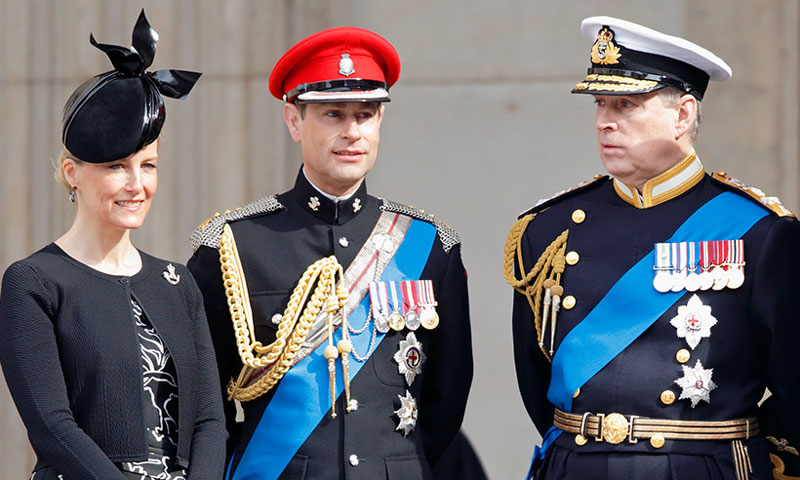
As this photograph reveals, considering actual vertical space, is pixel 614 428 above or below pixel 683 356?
below

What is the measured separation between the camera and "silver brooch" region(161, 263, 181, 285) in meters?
3.04

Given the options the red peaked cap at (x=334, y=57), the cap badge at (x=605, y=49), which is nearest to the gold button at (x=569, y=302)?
the cap badge at (x=605, y=49)

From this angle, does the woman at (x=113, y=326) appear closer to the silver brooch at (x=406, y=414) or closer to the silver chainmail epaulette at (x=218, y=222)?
the silver chainmail epaulette at (x=218, y=222)

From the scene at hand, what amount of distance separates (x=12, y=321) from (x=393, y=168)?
2747mm

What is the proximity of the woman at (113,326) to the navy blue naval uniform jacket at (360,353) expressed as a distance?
0.32 m

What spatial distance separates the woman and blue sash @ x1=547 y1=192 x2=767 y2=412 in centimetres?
88

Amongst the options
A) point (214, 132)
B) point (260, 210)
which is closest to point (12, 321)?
point (260, 210)

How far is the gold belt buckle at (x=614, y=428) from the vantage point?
3.16 m

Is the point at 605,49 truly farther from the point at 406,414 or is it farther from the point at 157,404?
the point at 157,404

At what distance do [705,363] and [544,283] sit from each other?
47cm

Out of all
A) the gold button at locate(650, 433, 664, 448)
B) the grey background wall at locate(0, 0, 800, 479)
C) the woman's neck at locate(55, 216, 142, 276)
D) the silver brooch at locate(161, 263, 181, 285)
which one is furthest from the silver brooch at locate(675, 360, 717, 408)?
the grey background wall at locate(0, 0, 800, 479)

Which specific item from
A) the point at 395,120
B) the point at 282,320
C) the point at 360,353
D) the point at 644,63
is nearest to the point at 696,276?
the point at 644,63

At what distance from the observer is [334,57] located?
350 centimetres

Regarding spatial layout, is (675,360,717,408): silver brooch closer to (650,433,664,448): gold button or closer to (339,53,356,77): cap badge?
(650,433,664,448): gold button
